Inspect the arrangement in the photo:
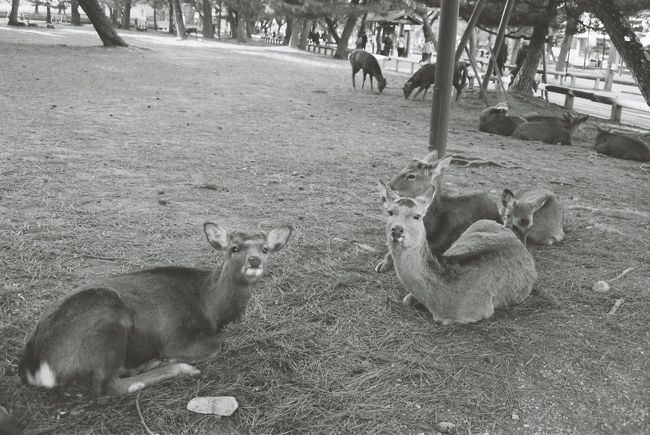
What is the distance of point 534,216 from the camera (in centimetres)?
534

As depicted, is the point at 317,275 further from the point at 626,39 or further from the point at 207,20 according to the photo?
the point at 207,20

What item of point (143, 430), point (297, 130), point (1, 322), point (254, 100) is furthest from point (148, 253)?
point (254, 100)

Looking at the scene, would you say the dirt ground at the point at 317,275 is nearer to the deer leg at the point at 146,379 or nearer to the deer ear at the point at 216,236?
the deer leg at the point at 146,379

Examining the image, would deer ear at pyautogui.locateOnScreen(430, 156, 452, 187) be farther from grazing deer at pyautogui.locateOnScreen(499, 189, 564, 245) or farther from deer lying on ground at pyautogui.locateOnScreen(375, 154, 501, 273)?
grazing deer at pyautogui.locateOnScreen(499, 189, 564, 245)

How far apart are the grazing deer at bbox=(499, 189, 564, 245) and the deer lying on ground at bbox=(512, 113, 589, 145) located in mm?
6059

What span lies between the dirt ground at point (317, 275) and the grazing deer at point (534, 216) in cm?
16

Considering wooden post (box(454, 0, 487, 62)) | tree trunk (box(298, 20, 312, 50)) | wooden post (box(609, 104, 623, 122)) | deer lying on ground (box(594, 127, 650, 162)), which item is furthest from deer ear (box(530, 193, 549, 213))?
tree trunk (box(298, 20, 312, 50))

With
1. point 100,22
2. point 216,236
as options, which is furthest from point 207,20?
point 216,236

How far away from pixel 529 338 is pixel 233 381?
5.90 ft

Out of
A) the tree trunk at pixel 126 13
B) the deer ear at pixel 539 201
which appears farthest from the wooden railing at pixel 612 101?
the tree trunk at pixel 126 13

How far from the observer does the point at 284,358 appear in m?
3.40

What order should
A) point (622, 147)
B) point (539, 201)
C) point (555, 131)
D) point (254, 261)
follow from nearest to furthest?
point (254, 261) → point (539, 201) → point (622, 147) → point (555, 131)

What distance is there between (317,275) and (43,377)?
210 centimetres

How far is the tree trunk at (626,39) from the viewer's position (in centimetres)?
925
